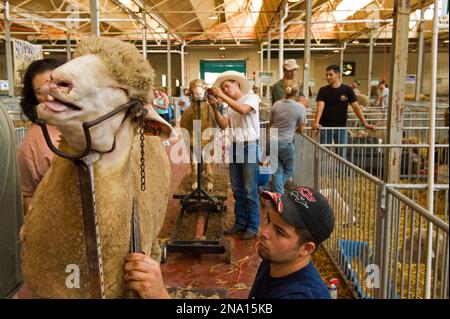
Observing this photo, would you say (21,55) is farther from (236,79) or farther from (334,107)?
(334,107)

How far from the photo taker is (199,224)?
5.18 metres

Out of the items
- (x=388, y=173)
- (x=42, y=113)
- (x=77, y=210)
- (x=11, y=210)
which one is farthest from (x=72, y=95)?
(x=388, y=173)

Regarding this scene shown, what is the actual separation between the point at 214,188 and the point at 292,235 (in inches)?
180

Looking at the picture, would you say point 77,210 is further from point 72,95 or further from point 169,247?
point 169,247

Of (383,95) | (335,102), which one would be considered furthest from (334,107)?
(383,95)

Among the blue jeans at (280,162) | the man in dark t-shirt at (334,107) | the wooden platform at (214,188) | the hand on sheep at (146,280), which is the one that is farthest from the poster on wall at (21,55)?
the hand on sheep at (146,280)

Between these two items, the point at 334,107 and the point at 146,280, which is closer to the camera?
the point at 146,280

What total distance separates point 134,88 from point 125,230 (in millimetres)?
568

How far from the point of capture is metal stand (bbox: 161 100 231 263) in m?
4.25

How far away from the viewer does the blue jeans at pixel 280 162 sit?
5449mm

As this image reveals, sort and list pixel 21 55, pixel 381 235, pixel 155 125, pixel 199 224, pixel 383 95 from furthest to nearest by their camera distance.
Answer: pixel 383 95
pixel 21 55
pixel 199 224
pixel 381 235
pixel 155 125

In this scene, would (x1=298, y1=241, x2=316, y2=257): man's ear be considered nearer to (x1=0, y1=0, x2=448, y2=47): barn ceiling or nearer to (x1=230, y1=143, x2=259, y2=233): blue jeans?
(x1=230, y1=143, x2=259, y2=233): blue jeans

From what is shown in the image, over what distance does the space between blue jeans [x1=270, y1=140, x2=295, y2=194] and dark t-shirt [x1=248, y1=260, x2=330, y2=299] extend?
3744 millimetres

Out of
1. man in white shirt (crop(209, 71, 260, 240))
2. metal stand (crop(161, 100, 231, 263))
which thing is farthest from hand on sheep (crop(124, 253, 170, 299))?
man in white shirt (crop(209, 71, 260, 240))
